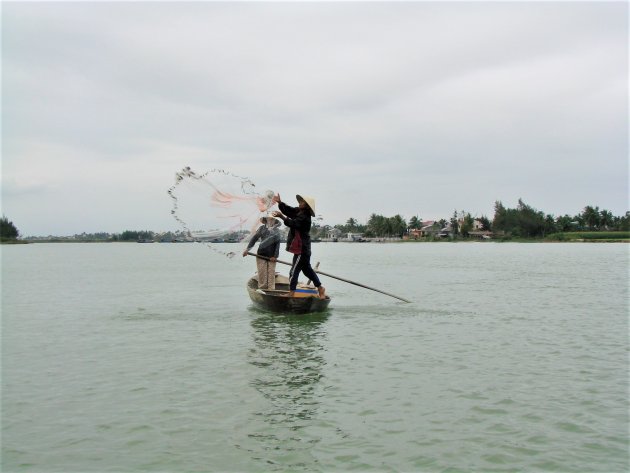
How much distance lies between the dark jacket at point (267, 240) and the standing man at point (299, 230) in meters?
1.09

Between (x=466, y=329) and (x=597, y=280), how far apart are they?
2003cm

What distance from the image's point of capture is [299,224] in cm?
1526

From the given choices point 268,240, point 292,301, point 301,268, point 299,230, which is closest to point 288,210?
point 299,230

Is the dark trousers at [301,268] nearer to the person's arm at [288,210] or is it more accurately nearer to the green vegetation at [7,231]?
the person's arm at [288,210]

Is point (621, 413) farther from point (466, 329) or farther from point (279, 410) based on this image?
point (466, 329)

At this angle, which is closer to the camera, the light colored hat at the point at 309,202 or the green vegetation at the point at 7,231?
the light colored hat at the point at 309,202

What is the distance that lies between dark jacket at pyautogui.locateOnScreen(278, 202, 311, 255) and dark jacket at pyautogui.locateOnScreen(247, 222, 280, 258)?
128cm

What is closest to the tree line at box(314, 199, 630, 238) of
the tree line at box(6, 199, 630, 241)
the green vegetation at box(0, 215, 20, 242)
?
the tree line at box(6, 199, 630, 241)

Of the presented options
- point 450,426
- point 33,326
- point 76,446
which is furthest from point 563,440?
point 33,326

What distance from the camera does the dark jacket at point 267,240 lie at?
17.0 meters

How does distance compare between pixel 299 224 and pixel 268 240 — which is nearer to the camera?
pixel 299 224

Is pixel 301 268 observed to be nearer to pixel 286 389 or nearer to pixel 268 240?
pixel 268 240

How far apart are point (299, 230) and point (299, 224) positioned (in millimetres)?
246

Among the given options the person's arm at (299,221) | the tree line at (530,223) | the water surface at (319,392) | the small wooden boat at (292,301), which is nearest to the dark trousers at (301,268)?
the small wooden boat at (292,301)
